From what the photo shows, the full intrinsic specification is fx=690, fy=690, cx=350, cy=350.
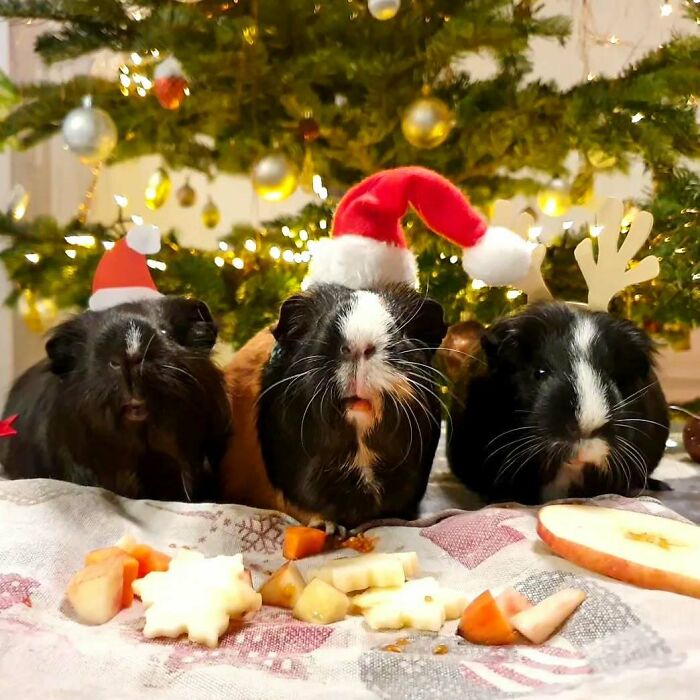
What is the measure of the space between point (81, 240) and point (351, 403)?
933 millimetres

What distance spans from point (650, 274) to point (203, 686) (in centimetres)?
81

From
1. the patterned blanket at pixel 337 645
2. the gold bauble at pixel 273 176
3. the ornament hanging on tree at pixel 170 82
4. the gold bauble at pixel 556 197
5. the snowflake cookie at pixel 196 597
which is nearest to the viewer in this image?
Answer: the patterned blanket at pixel 337 645

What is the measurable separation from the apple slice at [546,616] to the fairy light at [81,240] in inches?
46.3

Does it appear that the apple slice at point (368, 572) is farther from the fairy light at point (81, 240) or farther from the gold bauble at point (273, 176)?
the fairy light at point (81, 240)

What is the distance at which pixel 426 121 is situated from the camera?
1.25 meters

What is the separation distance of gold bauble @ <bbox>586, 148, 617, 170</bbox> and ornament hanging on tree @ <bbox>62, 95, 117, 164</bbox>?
3.06ft

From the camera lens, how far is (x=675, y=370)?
247 centimetres

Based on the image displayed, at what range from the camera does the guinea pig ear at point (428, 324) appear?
83 centimetres

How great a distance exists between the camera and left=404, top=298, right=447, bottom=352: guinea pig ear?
0.83 meters

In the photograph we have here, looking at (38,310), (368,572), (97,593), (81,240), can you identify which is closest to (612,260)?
(368,572)

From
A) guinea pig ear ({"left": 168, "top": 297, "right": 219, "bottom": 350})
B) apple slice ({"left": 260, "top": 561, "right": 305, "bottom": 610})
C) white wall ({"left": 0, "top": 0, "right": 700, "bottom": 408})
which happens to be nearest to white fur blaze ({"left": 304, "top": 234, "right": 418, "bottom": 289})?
guinea pig ear ({"left": 168, "top": 297, "right": 219, "bottom": 350})

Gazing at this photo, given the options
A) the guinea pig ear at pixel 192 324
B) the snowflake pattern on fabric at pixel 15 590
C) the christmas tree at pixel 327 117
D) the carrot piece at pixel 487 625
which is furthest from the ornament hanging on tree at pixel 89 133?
the carrot piece at pixel 487 625

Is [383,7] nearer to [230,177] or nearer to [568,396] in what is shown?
[568,396]

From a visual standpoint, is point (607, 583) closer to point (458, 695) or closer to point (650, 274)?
point (458, 695)
